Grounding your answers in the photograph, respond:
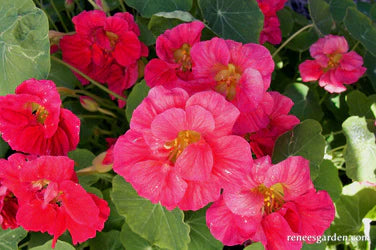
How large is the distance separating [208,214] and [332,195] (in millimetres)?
438

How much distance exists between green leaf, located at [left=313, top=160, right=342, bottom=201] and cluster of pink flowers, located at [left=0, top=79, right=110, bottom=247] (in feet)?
1.83

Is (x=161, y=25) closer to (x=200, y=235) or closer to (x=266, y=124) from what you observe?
(x=266, y=124)

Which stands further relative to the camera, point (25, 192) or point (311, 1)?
point (311, 1)

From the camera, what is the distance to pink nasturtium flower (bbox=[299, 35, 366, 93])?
1.11 meters

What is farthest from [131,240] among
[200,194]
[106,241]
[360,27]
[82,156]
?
[360,27]

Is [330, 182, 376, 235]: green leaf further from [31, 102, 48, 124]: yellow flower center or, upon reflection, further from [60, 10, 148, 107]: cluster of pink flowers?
[31, 102, 48, 124]: yellow flower center

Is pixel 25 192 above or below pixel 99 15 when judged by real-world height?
below

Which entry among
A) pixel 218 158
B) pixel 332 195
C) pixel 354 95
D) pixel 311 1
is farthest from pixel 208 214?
pixel 311 1

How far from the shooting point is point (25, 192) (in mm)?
719

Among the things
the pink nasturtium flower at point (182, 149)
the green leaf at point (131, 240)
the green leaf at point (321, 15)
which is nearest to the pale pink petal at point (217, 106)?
the pink nasturtium flower at point (182, 149)

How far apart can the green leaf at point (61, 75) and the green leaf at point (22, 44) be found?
245 mm

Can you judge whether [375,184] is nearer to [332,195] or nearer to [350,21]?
[332,195]

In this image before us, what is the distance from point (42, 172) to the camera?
0.70m

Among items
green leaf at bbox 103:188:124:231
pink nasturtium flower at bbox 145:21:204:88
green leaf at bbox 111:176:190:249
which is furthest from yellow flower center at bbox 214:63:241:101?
green leaf at bbox 103:188:124:231
